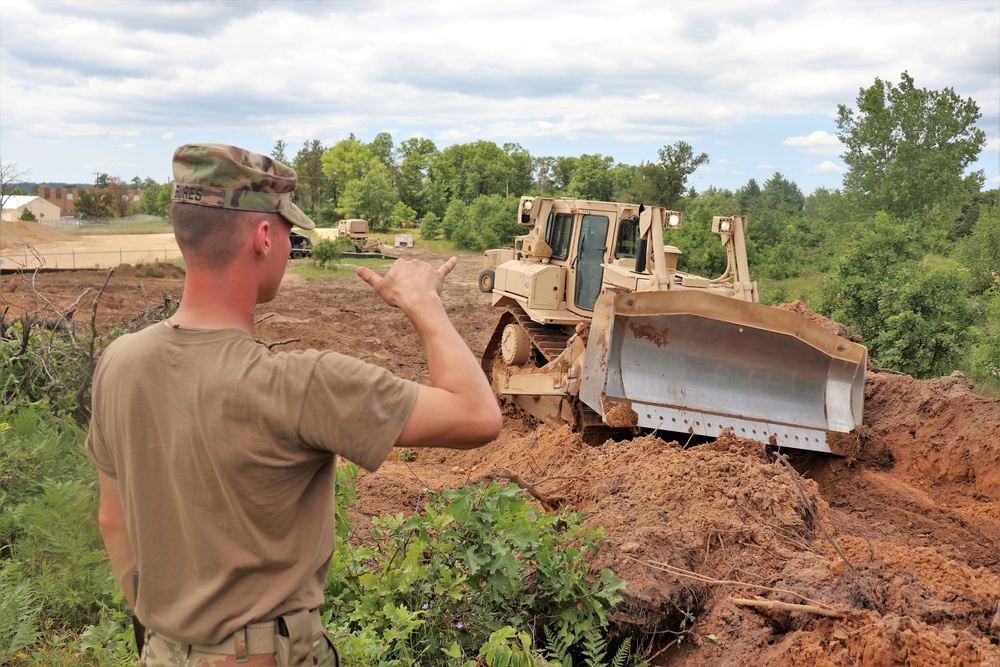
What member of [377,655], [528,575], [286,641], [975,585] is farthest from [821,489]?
[286,641]

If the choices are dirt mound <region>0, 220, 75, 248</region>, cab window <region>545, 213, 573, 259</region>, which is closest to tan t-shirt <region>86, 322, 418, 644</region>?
cab window <region>545, 213, 573, 259</region>

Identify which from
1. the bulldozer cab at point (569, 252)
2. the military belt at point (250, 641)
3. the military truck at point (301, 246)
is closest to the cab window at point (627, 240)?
the bulldozer cab at point (569, 252)

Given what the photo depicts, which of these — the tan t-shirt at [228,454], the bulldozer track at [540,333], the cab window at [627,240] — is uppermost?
the cab window at [627,240]

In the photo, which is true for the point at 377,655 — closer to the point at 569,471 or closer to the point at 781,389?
the point at 569,471

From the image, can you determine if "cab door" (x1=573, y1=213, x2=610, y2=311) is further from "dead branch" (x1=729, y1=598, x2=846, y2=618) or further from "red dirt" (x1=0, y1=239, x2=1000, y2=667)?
"dead branch" (x1=729, y1=598, x2=846, y2=618)

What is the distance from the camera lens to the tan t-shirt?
1.76 m

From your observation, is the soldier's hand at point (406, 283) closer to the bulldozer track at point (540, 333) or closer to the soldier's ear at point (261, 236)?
the soldier's ear at point (261, 236)

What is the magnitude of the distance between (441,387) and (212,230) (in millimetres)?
617

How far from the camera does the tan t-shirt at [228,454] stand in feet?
5.76

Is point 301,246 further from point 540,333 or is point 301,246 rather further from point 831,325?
point 831,325

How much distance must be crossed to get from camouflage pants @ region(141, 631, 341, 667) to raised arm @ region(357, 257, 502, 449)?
1.91 feet

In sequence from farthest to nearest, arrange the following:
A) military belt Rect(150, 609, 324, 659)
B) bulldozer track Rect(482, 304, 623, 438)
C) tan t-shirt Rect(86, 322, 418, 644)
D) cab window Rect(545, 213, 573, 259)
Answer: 1. cab window Rect(545, 213, 573, 259)
2. bulldozer track Rect(482, 304, 623, 438)
3. military belt Rect(150, 609, 324, 659)
4. tan t-shirt Rect(86, 322, 418, 644)

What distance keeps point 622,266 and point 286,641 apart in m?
8.20

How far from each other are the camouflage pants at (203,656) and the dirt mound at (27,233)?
48.1m
